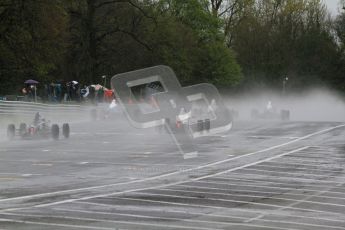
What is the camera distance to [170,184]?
16891mm

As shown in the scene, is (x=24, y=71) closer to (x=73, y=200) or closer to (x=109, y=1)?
(x=109, y=1)

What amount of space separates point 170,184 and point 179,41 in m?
60.3

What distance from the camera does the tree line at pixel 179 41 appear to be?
5650 cm

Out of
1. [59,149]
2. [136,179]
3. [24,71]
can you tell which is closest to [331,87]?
[24,71]

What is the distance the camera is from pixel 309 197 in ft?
48.4

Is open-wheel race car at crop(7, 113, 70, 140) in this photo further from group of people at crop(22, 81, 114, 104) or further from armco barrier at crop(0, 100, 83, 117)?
group of people at crop(22, 81, 114, 104)

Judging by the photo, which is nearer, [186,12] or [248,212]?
[248,212]

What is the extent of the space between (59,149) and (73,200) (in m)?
13.5

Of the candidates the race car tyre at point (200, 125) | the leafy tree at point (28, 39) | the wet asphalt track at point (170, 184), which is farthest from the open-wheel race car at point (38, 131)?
the leafy tree at point (28, 39)

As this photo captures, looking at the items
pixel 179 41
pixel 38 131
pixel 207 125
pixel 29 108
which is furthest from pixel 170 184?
pixel 179 41

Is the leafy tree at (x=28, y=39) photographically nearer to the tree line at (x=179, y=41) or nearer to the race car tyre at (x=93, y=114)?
the tree line at (x=179, y=41)

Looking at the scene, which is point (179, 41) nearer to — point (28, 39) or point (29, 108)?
point (28, 39)

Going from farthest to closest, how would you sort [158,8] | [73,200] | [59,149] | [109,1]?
1. [158,8]
2. [109,1]
3. [59,149]
4. [73,200]

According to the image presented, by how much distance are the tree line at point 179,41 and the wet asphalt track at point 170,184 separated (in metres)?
26.5
